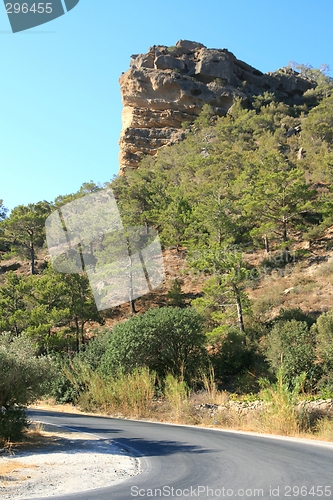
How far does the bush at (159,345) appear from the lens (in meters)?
20.7

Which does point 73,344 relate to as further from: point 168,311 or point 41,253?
point 41,253

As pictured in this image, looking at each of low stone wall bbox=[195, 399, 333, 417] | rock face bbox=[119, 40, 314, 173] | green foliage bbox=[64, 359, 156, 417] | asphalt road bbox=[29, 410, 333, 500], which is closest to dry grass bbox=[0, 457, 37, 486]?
asphalt road bbox=[29, 410, 333, 500]

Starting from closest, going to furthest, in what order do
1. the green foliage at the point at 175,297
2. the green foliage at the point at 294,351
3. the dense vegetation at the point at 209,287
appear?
the green foliage at the point at 294,351 < the dense vegetation at the point at 209,287 < the green foliage at the point at 175,297

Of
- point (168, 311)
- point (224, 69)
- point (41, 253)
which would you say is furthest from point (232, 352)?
point (224, 69)

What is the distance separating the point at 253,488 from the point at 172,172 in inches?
2240

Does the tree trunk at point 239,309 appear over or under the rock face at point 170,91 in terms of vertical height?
under

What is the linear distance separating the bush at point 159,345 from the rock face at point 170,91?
6146 cm

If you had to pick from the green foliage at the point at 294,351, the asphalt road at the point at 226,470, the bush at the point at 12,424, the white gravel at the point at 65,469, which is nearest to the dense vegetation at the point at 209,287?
the green foliage at the point at 294,351

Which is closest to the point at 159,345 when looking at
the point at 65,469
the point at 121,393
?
the point at 121,393

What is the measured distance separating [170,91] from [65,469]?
87503 mm

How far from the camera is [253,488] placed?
5.02 metres

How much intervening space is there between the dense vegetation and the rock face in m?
19.5

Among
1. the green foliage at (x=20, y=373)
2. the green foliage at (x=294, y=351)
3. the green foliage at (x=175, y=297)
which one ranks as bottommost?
the green foliage at (x=294, y=351)

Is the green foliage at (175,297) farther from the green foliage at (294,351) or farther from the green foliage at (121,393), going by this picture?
the green foliage at (121,393)
